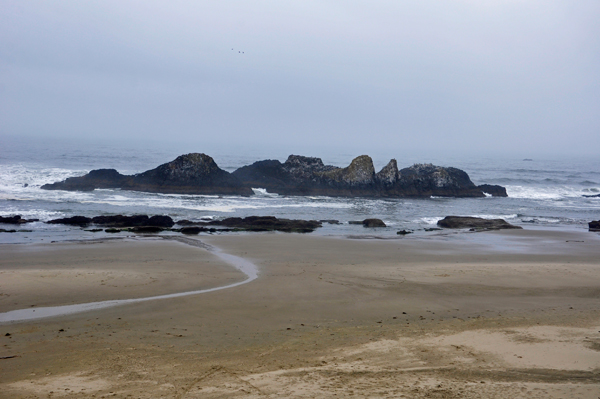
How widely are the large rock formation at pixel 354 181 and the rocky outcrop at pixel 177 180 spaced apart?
322 cm

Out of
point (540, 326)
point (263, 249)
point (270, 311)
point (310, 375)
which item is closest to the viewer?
point (310, 375)

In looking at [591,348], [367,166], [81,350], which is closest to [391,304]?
[591,348]

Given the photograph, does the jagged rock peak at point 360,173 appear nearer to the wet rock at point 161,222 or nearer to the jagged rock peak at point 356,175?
the jagged rock peak at point 356,175

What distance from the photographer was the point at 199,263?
1380 cm

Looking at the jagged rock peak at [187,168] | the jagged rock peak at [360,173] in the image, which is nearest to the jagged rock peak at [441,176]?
the jagged rock peak at [360,173]

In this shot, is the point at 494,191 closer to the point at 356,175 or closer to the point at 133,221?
the point at 356,175

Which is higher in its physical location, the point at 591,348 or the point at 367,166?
the point at 367,166

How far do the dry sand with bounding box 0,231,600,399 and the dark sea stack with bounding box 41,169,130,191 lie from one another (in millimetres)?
18667

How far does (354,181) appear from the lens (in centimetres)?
3659

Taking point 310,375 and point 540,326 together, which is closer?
point 310,375

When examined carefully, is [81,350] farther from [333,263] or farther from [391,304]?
[333,263]

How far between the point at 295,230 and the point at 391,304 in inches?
483

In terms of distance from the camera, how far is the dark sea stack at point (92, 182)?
1278 inches

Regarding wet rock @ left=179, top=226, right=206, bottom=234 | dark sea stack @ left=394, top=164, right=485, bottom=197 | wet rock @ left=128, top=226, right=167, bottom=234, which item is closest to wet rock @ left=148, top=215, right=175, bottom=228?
wet rock @ left=128, top=226, right=167, bottom=234
